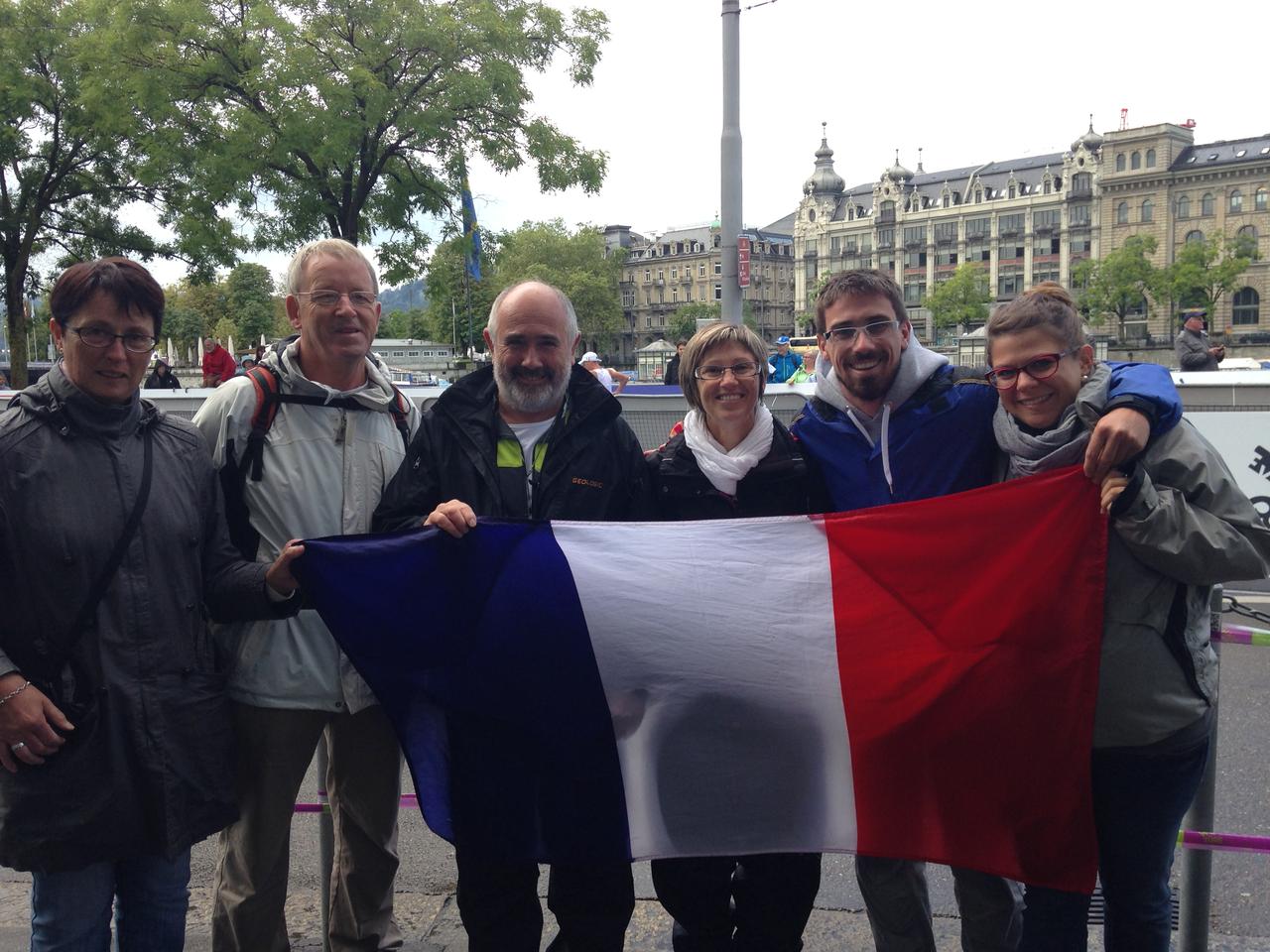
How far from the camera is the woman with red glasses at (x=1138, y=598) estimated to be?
240cm

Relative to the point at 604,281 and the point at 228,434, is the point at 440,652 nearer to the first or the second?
the point at 228,434

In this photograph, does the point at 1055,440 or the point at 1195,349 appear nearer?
the point at 1055,440

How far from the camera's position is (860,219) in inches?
4983

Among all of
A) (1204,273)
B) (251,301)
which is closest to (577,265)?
(251,301)

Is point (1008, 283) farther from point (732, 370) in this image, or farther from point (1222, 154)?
point (732, 370)

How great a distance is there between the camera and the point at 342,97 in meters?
17.9

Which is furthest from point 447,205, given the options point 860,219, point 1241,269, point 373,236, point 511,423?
point 860,219

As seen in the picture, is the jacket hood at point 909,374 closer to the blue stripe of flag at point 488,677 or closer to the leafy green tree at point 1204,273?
the blue stripe of flag at point 488,677

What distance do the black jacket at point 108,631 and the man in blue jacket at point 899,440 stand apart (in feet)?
5.80

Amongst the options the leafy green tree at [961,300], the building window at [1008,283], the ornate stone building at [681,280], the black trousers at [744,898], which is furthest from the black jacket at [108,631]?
the ornate stone building at [681,280]

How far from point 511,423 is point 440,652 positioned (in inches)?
27.4

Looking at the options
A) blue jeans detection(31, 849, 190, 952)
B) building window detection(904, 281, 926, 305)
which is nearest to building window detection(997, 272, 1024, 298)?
building window detection(904, 281, 926, 305)

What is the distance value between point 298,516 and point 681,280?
431ft

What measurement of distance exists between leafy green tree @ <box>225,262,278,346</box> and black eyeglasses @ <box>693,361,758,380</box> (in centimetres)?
8248
